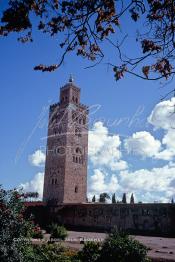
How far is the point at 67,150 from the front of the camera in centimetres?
5619

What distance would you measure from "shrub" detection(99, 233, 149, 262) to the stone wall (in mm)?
19924

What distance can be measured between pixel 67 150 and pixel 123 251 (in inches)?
1846

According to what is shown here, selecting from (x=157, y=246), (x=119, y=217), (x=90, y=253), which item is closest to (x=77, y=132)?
(x=119, y=217)

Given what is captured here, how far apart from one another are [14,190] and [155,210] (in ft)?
81.5

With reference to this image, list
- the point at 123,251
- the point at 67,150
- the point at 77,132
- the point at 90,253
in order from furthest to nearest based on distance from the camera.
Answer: the point at 77,132 → the point at 67,150 → the point at 90,253 → the point at 123,251

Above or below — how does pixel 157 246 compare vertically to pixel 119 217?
below

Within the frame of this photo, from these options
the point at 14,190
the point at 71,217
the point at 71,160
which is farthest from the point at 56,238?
the point at 71,160

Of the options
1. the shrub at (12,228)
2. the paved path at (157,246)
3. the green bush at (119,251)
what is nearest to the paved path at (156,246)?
the paved path at (157,246)

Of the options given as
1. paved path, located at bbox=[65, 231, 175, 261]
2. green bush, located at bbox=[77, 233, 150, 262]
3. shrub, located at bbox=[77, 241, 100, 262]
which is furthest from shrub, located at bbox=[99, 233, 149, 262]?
paved path, located at bbox=[65, 231, 175, 261]

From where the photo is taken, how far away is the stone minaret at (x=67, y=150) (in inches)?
2162

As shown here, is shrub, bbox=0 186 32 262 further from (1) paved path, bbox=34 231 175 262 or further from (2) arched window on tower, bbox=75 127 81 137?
(2) arched window on tower, bbox=75 127 81 137

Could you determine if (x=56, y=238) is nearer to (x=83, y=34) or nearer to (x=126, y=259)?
(x=126, y=259)

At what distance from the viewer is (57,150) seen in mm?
57344

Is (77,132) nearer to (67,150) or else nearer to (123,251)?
(67,150)
